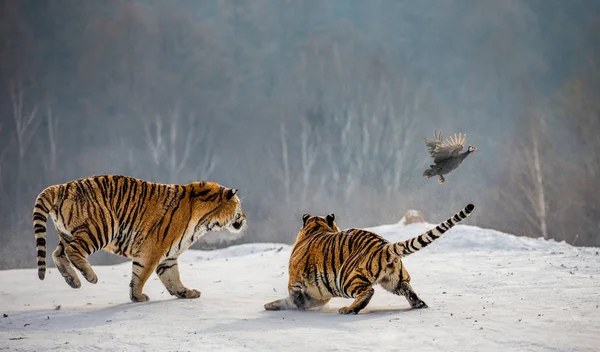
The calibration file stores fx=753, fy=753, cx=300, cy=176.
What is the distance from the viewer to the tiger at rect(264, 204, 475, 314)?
4875 mm

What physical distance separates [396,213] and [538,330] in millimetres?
20783

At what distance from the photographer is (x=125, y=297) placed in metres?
7.05

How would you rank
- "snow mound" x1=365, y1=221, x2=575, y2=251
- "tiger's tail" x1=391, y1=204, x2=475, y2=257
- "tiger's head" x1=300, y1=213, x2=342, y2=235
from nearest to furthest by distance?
"tiger's tail" x1=391, y1=204, x2=475, y2=257
"tiger's head" x1=300, y1=213, x2=342, y2=235
"snow mound" x1=365, y1=221, x2=575, y2=251

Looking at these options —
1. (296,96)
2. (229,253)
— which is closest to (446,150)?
(229,253)

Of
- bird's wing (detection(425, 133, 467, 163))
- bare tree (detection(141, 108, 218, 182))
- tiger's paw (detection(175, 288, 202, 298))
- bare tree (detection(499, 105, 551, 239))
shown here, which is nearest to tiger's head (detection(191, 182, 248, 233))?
tiger's paw (detection(175, 288, 202, 298))

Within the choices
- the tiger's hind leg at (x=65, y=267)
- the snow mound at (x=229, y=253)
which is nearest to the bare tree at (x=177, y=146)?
A: the snow mound at (x=229, y=253)

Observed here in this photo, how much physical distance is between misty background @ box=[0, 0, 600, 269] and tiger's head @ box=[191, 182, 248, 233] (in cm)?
1752

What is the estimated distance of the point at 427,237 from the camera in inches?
184

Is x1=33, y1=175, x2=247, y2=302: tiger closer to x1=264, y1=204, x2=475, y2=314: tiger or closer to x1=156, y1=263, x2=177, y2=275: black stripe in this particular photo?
x1=156, y1=263, x2=177, y2=275: black stripe

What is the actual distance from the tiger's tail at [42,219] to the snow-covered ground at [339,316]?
39cm

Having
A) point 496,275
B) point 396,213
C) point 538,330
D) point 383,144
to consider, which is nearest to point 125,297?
point 496,275

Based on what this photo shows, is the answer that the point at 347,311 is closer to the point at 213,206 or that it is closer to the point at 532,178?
the point at 213,206

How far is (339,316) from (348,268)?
342 mm

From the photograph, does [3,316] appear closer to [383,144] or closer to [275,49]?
[383,144]
